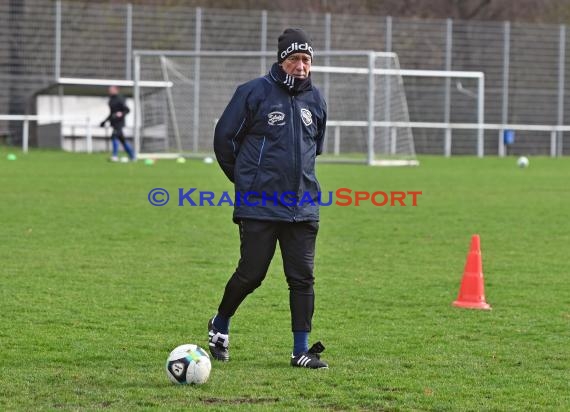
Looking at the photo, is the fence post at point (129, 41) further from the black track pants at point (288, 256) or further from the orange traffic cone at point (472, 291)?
the black track pants at point (288, 256)

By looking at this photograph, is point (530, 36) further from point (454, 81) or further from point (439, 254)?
point (439, 254)

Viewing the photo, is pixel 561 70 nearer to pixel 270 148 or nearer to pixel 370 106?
pixel 370 106

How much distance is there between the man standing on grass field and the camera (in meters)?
6.20

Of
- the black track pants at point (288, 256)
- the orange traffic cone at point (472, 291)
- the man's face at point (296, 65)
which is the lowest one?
the orange traffic cone at point (472, 291)

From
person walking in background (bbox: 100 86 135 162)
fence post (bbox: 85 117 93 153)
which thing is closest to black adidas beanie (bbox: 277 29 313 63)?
person walking in background (bbox: 100 86 135 162)

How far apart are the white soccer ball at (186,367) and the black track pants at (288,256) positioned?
30.0 inches

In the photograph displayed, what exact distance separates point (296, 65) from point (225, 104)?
22930 millimetres

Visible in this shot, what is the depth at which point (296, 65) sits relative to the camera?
6.22 metres

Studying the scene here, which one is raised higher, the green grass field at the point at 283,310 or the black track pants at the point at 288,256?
the black track pants at the point at 288,256

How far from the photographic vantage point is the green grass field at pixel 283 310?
5598 mm

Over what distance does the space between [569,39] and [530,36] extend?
133 centimetres

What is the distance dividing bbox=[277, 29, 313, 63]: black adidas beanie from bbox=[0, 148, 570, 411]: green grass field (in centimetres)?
165

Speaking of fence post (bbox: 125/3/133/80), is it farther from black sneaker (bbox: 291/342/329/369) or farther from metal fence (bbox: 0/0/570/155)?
black sneaker (bbox: 291/342/329/369)

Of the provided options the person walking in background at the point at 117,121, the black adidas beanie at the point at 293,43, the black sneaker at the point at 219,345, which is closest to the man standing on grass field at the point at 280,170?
the black adidas beanie at the point at 293,43
